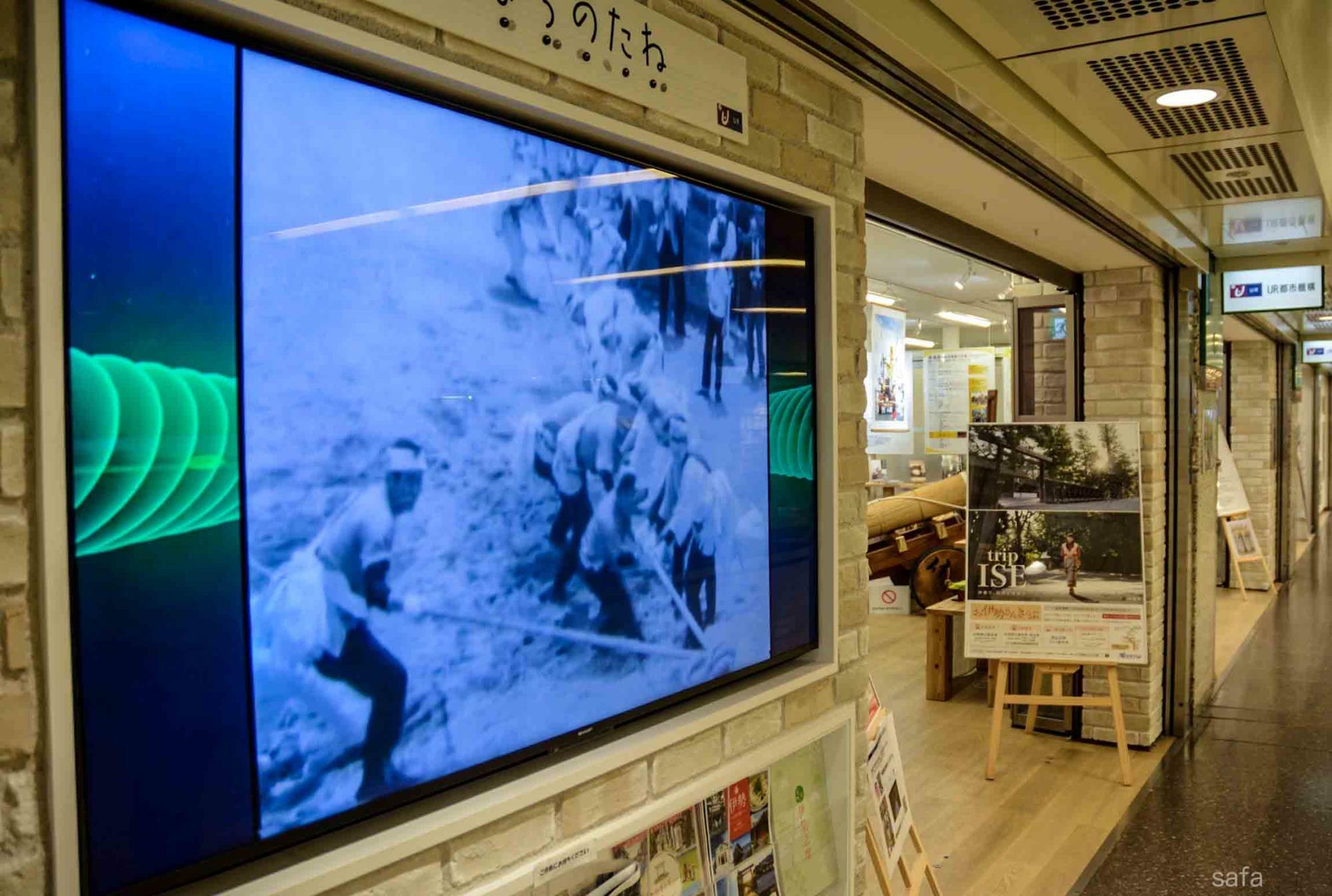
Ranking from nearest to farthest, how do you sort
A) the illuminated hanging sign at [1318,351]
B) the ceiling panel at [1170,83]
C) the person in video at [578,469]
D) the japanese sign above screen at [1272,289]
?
the person in video at [578,469]
the ceiling panel at [1170,83]
the japanese sign above screen at [1272,289]
the illuminated hanging sign at [1318,351]

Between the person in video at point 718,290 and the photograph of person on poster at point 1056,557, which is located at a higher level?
the person in video at point 718,290

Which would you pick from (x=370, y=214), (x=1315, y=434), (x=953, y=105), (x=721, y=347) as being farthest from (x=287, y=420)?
(x=1315, y=434)

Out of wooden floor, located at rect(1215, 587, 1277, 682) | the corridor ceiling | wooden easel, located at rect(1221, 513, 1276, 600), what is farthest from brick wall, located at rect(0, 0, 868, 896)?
wooden easel, located at rect(1221, 513, 1276, 600)

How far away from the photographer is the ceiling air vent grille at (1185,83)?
2.54 metres

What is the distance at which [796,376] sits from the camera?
213 centimetres

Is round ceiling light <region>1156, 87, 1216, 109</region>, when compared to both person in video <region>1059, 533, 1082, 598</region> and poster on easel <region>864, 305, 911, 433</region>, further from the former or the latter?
poster on easel <region>864, 305, 911, 433</region>

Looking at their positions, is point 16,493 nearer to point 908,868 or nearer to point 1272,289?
point 908,868

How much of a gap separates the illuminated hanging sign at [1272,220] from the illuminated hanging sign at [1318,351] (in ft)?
25.9

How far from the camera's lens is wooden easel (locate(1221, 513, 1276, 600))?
30.8ft

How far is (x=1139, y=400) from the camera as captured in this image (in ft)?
16.2

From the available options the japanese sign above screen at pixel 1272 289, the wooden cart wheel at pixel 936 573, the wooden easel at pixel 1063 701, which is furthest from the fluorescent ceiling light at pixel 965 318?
the wooden easel at pixel 1063 701

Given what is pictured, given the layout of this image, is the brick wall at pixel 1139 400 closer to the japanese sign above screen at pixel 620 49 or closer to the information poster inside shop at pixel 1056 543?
the information poster inside shop at pixel 1056 543

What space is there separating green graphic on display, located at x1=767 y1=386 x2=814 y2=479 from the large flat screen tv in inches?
8.8

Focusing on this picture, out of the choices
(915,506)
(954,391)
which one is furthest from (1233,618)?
(954,391)
